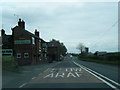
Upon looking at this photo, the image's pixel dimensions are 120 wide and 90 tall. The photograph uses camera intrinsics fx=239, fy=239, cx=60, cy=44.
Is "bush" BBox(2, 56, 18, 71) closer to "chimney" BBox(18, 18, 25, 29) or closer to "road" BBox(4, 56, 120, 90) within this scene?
"road" BBox(4, 56, 120, 90)

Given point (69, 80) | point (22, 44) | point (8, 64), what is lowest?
point (69, 80)

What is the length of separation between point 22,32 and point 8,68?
28.0 meters

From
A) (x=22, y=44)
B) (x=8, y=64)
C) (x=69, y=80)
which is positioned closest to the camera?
(x=69, y=80)

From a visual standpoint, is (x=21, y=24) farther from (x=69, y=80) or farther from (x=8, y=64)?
(x=69, y=80)

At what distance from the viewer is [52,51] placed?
109 metres

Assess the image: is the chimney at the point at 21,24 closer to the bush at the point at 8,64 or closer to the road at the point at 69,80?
the bush at the point at 8,64

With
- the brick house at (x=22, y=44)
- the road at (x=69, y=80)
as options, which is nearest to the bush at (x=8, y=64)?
the road at (x=69, y=80)

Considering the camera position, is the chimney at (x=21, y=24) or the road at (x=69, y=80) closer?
the road at (x=69, y=80)

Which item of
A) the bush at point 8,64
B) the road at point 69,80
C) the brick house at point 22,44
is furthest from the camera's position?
the brick house at point 22,44

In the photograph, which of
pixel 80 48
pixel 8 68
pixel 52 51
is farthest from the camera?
pixel 80 48

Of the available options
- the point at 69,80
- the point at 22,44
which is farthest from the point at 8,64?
the point at 22,44

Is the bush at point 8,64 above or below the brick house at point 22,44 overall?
below

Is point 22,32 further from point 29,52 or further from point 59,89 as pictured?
point 59,89

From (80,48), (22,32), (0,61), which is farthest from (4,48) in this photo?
(80,48)
